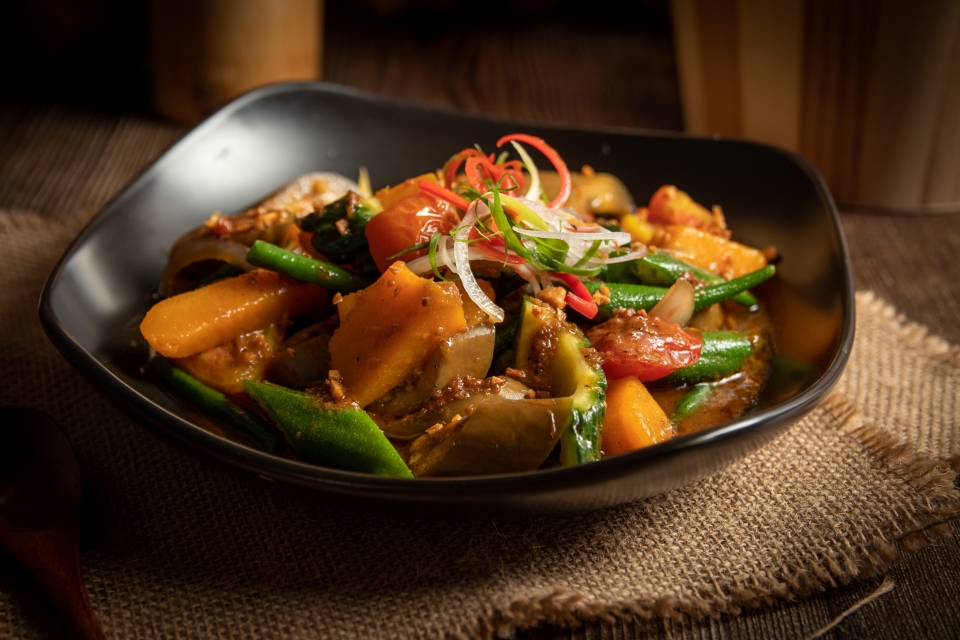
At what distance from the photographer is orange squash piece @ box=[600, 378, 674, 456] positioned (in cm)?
231

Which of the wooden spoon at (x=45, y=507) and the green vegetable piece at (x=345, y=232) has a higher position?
the green vegetable piece at (x=345, y=232)

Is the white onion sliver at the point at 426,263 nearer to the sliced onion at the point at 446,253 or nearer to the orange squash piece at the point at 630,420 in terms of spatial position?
the sliced onion at the point at 446,253

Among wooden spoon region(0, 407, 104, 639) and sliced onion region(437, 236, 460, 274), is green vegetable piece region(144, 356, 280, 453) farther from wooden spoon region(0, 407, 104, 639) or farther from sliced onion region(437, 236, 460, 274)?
sliced onion region(437, 236, 460, 274)

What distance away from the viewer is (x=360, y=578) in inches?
88.7

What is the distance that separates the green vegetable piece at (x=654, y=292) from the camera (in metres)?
2.71

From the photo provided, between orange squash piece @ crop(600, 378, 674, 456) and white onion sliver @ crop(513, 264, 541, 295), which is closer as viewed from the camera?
orange squash piece @ crop(600, 378, 674, 456)

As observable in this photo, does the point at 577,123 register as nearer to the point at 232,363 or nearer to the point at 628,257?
the point at 628,257

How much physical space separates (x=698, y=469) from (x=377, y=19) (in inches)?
236

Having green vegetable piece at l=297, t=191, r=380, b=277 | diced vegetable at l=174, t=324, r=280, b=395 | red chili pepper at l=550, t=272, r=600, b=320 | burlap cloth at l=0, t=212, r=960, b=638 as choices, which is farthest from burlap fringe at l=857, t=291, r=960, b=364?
diced vegetable at l=174, t=324, r=280, b=395

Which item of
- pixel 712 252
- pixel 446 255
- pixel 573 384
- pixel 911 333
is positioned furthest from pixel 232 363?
pixel 911 333

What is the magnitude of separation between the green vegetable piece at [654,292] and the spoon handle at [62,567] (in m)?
1.72

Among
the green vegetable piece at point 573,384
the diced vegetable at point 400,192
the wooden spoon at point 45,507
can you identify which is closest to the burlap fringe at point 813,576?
the green vegetable piece at point 573,384

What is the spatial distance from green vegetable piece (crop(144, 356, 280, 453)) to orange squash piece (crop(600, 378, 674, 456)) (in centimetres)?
101

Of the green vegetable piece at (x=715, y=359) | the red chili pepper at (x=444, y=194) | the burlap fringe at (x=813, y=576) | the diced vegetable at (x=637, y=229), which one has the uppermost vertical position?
Answer: the red chili pepper at (x=444, y=194)
